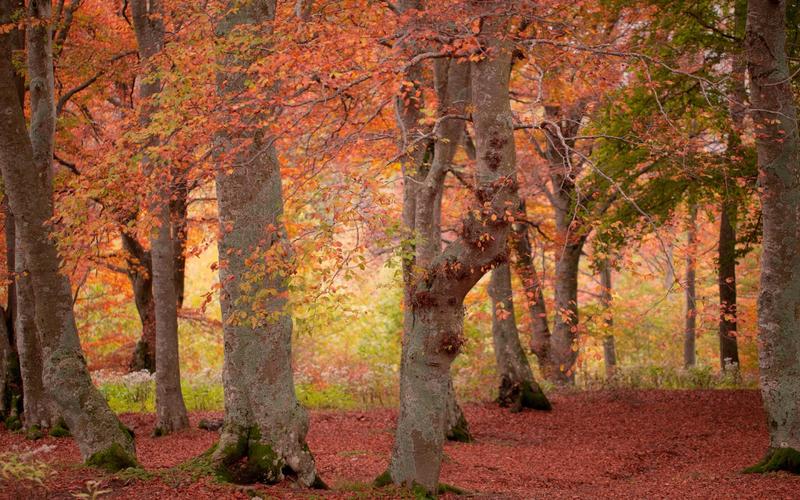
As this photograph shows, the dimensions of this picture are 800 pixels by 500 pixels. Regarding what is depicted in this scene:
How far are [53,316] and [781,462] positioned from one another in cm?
789

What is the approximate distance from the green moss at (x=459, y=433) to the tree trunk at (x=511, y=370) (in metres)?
2.98

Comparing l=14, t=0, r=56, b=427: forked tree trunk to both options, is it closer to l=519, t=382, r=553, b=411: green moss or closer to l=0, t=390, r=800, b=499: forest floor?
l=0, t=390, r=800, b=499: forest floor

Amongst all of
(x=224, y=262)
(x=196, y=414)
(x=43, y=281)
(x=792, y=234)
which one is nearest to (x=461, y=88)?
(x=792, y=234)

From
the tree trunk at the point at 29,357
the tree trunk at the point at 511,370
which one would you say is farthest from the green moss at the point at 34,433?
the tree trunk at the point at 511,370

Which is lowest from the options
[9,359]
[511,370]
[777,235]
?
[511,370]

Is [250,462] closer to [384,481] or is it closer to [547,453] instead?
[384,481]

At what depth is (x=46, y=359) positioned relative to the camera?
7.18 meters

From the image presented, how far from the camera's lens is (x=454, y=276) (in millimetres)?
6887

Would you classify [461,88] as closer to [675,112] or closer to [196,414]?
[675,112]

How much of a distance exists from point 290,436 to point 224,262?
1.77 meters

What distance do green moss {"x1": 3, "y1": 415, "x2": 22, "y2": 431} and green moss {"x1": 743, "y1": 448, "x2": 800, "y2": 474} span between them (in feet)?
36.1

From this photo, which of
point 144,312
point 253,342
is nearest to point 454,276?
point 253,342

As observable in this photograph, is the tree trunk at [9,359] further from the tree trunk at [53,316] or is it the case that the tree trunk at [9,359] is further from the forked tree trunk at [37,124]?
the tree trunk at [53,316]

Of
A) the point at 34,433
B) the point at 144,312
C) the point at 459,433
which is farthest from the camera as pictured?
the point at 144,312
